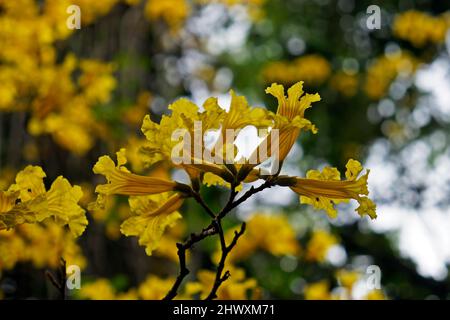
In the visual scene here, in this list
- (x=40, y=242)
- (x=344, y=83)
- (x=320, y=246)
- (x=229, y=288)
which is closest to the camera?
(x=229, y=288)

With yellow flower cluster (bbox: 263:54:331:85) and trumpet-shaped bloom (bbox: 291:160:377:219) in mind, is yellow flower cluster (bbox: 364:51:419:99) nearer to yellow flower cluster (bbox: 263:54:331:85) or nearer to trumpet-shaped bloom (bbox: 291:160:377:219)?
yellow flower cluster (bbox: 263:54:331:85)

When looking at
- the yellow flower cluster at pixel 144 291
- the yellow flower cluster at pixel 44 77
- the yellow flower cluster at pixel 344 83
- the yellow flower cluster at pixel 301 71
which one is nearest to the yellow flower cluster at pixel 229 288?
the yellow flower cluster at pixel 144 291

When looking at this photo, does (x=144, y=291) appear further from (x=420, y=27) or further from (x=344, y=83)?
(x=344, y=83)

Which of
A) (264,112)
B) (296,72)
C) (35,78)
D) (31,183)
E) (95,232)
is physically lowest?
(95,232)

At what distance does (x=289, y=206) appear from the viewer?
23.4 ft

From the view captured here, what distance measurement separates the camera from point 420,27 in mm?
6574

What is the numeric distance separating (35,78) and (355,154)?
4.40m

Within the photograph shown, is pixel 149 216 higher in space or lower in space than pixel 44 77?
lower

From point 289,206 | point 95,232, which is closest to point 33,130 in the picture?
point 95,232

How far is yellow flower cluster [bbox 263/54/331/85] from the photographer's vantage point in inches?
277

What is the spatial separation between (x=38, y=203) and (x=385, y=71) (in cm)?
595

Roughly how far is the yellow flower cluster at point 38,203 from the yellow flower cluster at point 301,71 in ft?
18.6

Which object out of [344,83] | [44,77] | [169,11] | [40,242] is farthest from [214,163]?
[344,83]
